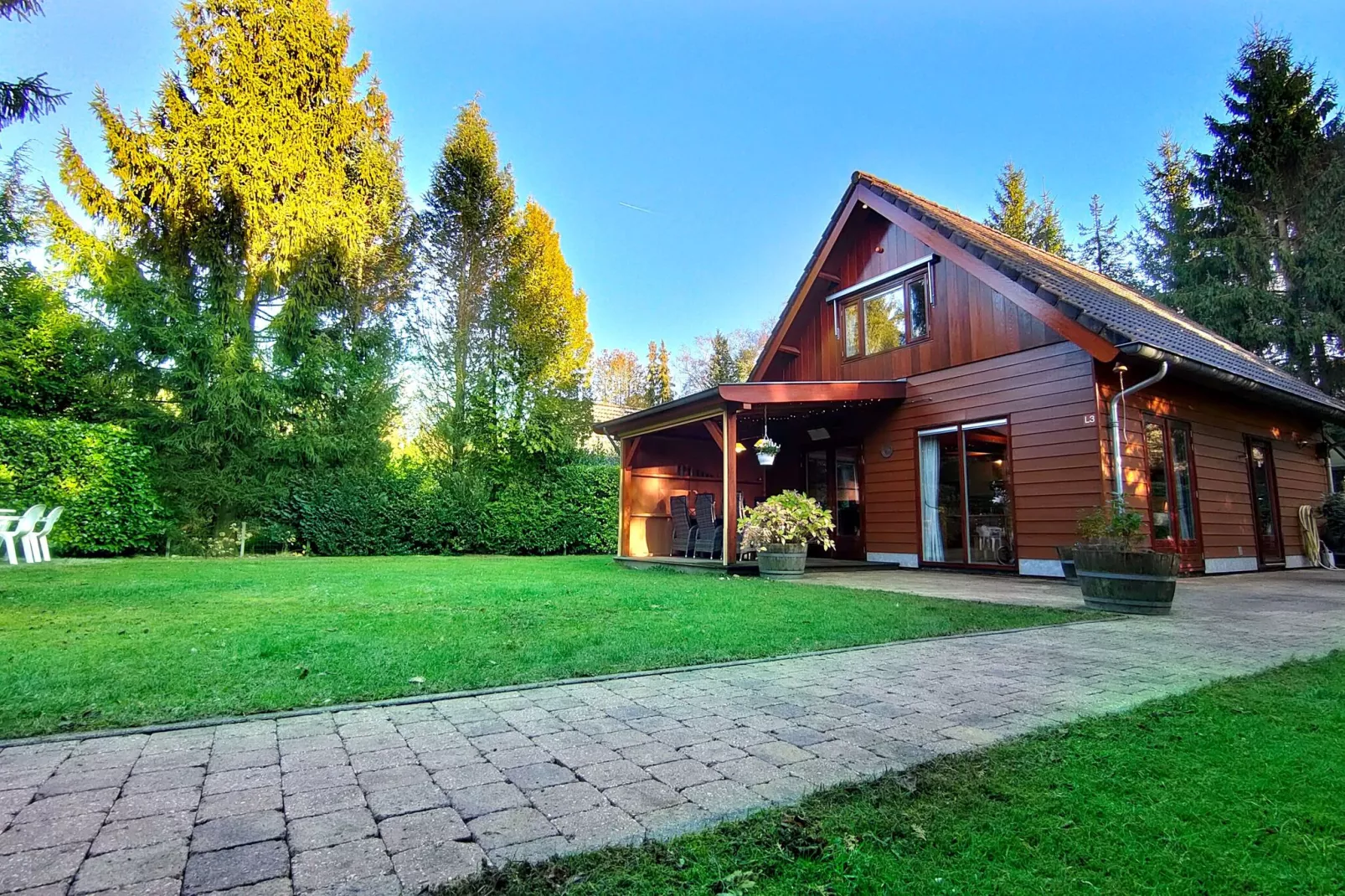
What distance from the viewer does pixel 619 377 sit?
38.1 metres

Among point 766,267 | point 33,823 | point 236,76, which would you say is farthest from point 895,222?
point 766,267

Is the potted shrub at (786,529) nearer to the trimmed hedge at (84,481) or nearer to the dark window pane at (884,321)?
the dark window pane at (884,321)

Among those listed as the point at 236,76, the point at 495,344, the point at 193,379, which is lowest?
the point at 193,379

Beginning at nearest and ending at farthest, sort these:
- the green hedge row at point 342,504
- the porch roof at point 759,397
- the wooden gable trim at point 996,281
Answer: the wooden gable trim at point 996,281 → the porch roof at point 759,397 → the green hedge row at point 342,504

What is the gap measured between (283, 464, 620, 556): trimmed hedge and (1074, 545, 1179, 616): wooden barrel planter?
11.4 m

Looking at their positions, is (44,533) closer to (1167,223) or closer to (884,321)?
(884,321)

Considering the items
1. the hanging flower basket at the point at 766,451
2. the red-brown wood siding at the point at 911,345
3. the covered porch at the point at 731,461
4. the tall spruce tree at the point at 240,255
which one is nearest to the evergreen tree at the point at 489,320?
the tall spruce tree at the point at 240,255

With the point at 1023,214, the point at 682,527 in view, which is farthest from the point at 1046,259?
the point at 1023,214

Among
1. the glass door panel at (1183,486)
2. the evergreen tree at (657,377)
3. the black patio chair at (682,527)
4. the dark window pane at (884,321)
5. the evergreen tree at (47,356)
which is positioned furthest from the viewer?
the evergreen tree at (657,377)

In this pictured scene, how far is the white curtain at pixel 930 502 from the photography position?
33.8 ft

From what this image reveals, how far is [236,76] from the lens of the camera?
1284 centimetres

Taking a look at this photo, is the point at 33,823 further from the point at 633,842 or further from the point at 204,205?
the point at 204,205

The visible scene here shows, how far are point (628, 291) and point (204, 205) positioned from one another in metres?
16.1

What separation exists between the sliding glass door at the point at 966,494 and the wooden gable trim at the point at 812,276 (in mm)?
4047
